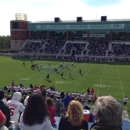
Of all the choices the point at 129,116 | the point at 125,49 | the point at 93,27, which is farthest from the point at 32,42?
the point at 129,116

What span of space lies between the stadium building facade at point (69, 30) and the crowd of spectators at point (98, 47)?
2373 mm

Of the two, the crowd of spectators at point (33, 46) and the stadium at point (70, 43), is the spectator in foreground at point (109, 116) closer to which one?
the stadium at point (70, 43)

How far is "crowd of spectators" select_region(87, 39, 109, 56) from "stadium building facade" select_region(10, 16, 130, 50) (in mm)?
2373

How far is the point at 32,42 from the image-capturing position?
62.3m

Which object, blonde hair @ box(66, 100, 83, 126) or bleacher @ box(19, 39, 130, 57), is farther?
bleacher @ box(19, 39, 130, 57)

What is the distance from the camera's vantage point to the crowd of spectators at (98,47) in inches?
1998

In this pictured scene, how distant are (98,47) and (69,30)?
40.9 feet

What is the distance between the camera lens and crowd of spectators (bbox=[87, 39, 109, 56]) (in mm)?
50750

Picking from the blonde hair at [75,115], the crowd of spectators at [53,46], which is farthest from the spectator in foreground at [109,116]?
the crowd of spectators at [53,46]

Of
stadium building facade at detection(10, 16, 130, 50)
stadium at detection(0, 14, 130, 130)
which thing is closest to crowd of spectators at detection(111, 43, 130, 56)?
stadium at detection(0, 14, 130, 130)

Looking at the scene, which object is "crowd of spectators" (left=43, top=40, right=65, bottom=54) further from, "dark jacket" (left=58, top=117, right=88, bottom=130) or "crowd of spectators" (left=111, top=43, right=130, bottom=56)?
"dark jacket" (left=58, top=117, right=88, bottom=130)

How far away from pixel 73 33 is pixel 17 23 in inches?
735

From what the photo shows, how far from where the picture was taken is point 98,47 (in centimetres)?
5338

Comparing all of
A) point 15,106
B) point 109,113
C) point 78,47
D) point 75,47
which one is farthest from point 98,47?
point 109,113
